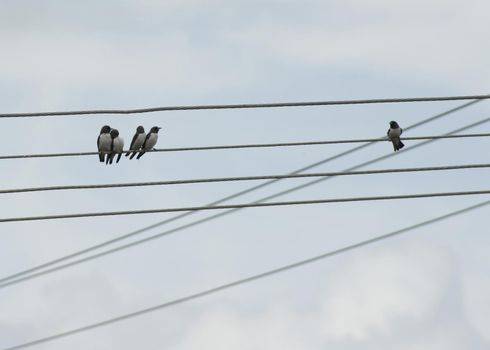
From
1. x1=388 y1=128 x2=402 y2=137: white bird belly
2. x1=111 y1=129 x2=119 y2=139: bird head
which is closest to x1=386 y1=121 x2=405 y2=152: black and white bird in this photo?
x1=388 y1=128 x2=402 y2=137: white bird belly

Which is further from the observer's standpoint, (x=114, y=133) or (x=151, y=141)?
(x=151, y=141)

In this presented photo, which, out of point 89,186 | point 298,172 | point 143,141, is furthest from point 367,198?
point 143,141

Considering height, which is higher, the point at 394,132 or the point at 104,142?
the point at 104,142

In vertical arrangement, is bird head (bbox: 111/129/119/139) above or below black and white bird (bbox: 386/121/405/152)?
above

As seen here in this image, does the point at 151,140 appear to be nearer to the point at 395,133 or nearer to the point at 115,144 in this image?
the point at 115,144

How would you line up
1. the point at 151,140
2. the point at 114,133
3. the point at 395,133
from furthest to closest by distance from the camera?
the point at 395,133
the point at 151,140
the point at 114,133

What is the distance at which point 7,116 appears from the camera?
61.1 feet

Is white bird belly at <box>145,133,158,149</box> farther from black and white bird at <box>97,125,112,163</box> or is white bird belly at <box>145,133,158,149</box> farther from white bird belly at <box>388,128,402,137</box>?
white bird belly at <box>388,128,402,137</box>

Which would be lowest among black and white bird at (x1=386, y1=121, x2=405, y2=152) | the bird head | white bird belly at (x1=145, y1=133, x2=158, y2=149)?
black and white bird at (x1=386, y1=121, x2=405, y2=152)

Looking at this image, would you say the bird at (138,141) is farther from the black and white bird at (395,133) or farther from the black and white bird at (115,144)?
the black and white bird at (395,133)

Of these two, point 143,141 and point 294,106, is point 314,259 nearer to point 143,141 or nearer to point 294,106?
point 294,106

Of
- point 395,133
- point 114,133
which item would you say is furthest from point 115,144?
point 395,133

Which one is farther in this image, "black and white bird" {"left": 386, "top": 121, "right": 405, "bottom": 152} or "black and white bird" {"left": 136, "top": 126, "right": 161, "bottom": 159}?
"black and white bird" {"left": 386, "top": 121, "right": 405, "bottom": 152}

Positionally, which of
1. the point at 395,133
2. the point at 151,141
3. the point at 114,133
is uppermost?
the point at 114,133
